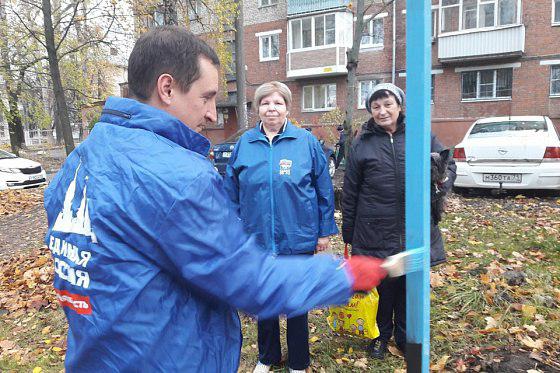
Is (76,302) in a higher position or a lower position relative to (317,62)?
lower

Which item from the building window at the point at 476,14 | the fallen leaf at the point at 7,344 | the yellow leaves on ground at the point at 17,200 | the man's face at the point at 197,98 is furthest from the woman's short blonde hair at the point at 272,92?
the building window at the point at 476,14

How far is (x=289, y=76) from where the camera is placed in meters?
23.6

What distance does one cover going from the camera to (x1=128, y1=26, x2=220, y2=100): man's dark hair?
1.20 m

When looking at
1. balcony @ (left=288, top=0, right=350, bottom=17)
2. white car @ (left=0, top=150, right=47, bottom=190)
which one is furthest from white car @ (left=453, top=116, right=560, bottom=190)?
balcony @ (left=288, top=0, right=350, bottom=17)

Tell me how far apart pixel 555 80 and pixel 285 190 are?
20.1 m

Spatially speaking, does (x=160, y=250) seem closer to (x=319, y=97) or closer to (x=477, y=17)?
(x=477, y=17)

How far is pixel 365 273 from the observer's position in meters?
1.19

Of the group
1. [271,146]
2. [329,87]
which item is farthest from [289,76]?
[271,146]

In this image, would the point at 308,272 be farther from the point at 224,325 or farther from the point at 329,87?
the point at 329,87

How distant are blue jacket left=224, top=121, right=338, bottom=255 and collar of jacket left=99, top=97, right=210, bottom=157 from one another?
165cm

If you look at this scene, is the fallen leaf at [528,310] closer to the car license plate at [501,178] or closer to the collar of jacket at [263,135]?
the collar of jacket at [263,135]

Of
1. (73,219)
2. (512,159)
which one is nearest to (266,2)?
(512,159)

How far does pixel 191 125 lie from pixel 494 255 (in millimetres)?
4510

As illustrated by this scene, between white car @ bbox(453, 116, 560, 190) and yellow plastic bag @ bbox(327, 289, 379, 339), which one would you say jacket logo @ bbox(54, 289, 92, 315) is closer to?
yellow plastic bag @ bbox(327, 289, 379, 339)
